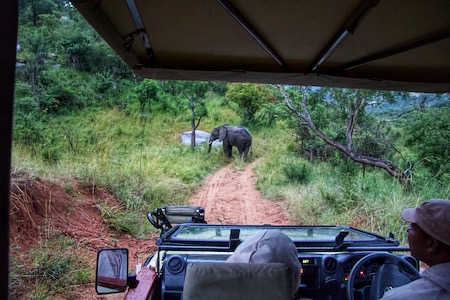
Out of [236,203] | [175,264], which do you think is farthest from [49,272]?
[236,203]

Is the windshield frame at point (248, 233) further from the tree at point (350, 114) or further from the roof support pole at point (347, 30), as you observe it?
the tree at point (350, 114)

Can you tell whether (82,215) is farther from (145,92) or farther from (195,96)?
(145,92)

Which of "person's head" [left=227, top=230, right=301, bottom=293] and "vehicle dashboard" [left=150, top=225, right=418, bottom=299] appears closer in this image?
"person's head" [left=227, top=230, right=301, bottom=293]

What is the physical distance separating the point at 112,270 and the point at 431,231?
151 centimetres

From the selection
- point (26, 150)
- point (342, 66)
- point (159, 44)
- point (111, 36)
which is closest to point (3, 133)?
point (111, 36)

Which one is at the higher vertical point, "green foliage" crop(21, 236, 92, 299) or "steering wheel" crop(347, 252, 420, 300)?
"steering wheel" crop(347, 252, 420, 300)

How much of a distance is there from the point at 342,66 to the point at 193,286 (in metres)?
2.04

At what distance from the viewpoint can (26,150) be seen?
9219 mm

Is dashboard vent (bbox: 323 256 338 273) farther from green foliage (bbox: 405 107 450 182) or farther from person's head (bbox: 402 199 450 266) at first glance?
green foliage (bbox: 405 107 450 182)

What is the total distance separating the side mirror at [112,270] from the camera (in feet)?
7.38

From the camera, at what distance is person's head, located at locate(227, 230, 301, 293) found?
73.5 inches

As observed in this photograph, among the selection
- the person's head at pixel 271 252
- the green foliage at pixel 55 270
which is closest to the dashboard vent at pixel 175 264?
the person's head at pixel 271 252

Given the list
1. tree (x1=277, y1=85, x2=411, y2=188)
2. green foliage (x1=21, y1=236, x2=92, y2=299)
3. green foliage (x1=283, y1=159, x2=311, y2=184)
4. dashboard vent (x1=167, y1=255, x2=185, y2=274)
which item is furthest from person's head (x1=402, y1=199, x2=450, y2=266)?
green foliage (x1=283, y1=159, x2=311, y2=184)

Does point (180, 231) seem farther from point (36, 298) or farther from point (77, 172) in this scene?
point (77, 172)
